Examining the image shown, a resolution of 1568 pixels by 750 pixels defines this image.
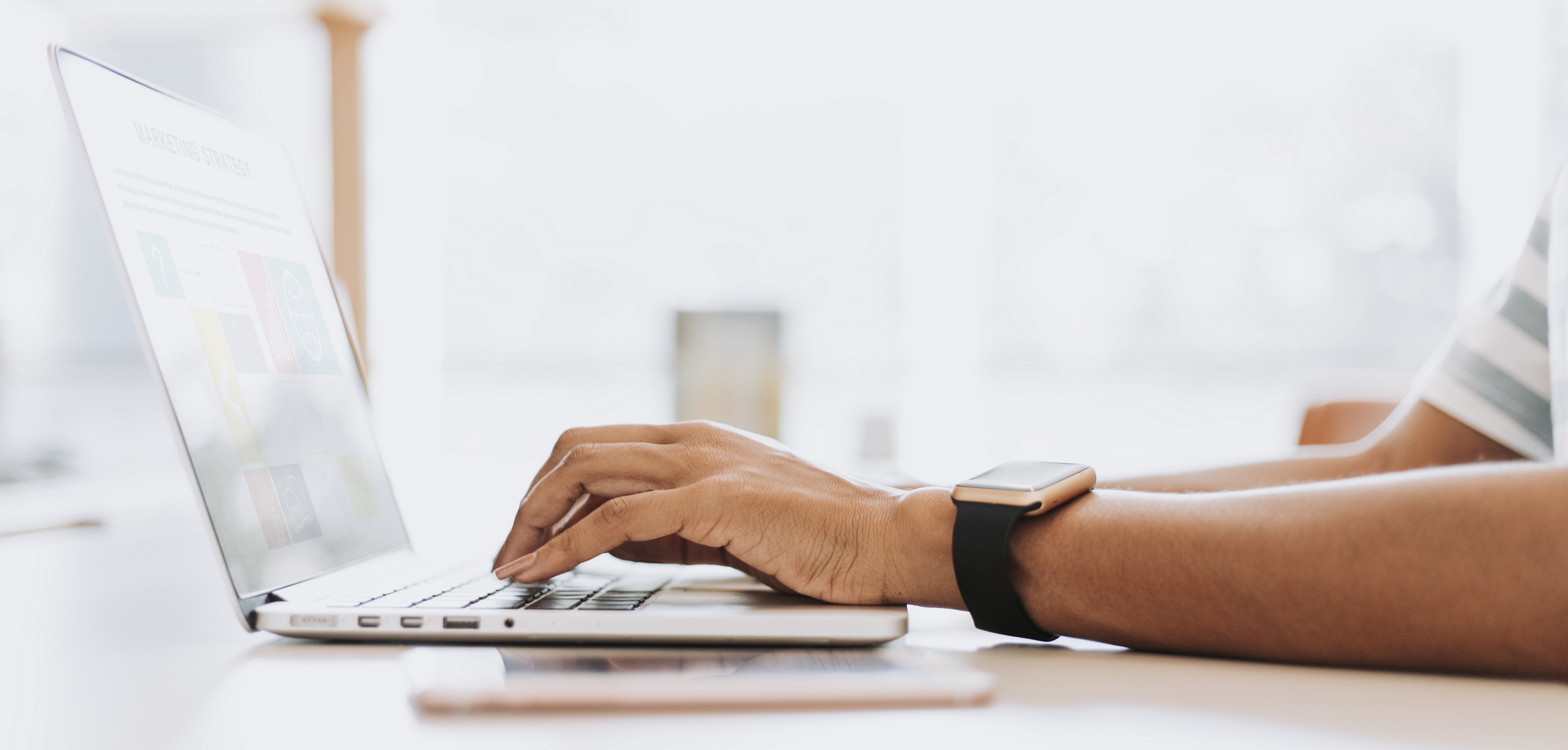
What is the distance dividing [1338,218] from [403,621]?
5561mm

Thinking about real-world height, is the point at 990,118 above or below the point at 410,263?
above

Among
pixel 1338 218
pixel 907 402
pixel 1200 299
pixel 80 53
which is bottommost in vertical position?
pixel 907 402

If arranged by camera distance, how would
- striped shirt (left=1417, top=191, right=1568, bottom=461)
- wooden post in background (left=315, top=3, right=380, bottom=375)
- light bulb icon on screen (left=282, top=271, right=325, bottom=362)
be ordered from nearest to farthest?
light bulb icon on screen (left=282, top=271, right=325, bottom=362) < striped shirt (left=1417, top=191, right=1568, bottom=461) < wooden post in background (left=315, top=3, right=380, bottom=375)

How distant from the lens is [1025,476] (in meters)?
0.59

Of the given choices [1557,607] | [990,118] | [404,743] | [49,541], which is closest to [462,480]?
[49,541]

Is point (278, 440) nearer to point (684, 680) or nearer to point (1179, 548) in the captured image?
point (684, 680)

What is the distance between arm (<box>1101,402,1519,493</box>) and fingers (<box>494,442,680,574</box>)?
20.6 inches

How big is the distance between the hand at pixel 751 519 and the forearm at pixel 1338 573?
0.25 ft

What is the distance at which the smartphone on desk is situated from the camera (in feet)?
1.34

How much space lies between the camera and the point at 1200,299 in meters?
4.92

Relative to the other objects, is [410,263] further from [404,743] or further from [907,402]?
[404,743]

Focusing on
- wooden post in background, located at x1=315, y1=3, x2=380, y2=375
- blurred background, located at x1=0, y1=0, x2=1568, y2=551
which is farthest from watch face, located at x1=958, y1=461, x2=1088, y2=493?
wooden post in background, located at x1=315, y1=3, x2=380, y2=375

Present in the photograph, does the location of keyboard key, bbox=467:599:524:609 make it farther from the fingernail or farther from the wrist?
the wrist

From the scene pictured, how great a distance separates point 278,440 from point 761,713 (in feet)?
1.50
